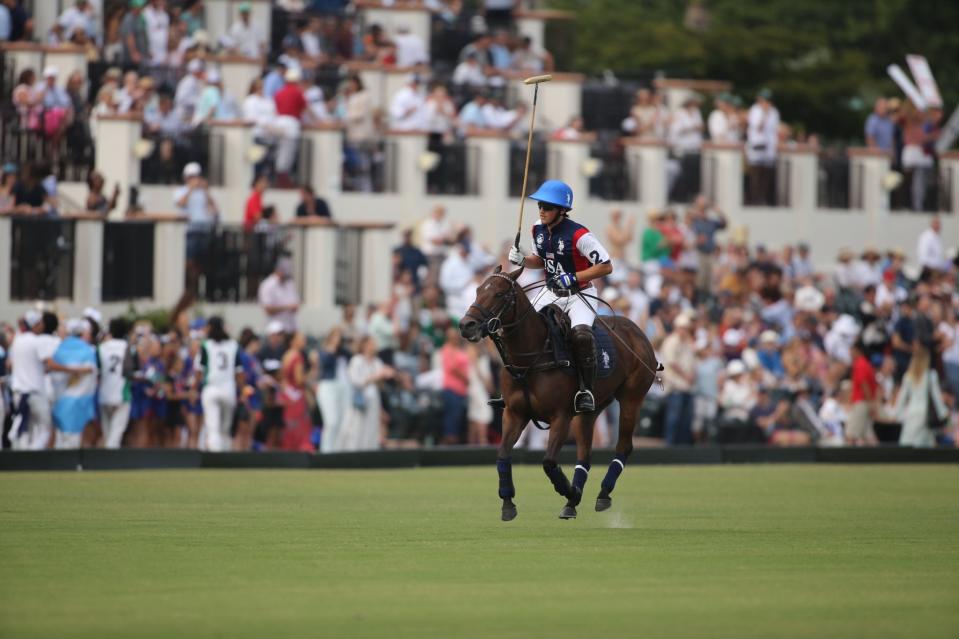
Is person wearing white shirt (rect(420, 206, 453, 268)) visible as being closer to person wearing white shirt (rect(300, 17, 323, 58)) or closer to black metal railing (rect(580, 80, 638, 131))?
person wearing white shirt (rect(300, 17, 323, 58))

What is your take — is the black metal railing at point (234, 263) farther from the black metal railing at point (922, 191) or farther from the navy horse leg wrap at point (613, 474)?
the black metal railing at point (922, 191)

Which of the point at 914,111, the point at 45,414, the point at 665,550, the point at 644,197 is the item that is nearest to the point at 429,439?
the point at 45,414

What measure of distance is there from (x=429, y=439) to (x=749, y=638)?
16.5 metres

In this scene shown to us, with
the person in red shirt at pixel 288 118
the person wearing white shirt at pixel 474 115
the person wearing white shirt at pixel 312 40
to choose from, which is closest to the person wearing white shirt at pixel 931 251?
the person wearing white shirt at pixel 474 115

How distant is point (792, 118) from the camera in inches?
2030

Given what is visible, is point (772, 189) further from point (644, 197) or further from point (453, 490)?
point (453, 490)

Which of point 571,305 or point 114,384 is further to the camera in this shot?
point 114,384

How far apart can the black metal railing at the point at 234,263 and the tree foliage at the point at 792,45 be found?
2157cm

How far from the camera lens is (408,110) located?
101 ft

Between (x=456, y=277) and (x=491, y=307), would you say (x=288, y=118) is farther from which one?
(x=491, y=307)

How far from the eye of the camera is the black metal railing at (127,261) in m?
25.3

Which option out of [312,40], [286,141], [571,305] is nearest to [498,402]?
[571,305]

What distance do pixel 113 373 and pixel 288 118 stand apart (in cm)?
805

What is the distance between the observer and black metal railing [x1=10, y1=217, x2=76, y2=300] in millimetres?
24094
